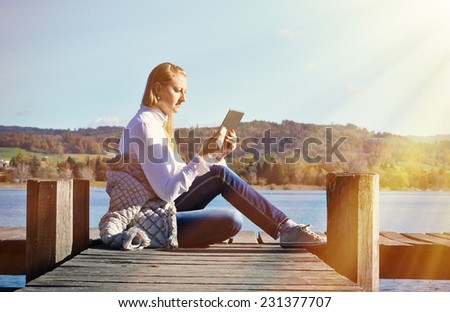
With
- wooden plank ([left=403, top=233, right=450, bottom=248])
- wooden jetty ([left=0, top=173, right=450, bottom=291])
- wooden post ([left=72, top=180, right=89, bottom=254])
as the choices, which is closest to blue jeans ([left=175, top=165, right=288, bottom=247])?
wooden jetty ([left=0, top=173, right=450, bottom=291])

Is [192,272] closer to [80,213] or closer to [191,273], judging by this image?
[191,273]

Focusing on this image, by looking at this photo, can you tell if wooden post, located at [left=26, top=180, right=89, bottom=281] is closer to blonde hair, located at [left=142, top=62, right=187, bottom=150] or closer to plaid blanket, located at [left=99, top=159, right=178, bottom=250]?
plaid blanket, located at [left=99, top=159, right=178, bottom=250]

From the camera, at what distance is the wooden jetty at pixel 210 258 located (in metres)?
2.82

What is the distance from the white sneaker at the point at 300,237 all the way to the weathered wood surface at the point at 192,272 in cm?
8

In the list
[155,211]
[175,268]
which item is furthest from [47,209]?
[175,268]

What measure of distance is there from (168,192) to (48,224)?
705 mm

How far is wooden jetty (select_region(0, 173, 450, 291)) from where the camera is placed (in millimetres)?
2822

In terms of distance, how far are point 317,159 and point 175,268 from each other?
7.84 ft

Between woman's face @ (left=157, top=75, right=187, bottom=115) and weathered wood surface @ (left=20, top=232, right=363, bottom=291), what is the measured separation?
0.89 meters

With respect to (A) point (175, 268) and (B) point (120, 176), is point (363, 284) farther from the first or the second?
(B) point (120, 176)

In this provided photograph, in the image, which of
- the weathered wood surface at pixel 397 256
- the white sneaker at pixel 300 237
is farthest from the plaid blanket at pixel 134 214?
the weathered wood surface at pixel 397 256

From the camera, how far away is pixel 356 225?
3502mm

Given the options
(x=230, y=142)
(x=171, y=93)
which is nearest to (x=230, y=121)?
(x=230, y=142)

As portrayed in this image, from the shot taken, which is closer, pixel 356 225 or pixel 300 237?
pixel 356 225
